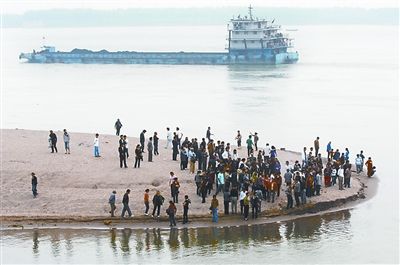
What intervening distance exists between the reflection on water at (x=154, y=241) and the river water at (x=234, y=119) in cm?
3

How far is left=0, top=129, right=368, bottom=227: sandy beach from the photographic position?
25.9 meters

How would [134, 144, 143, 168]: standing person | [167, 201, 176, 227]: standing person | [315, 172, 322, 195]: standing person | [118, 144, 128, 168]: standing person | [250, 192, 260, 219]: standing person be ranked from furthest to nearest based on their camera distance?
[118, 144, 128, 168]: standing person < [134, 144, 143, 168]: standing person < [315, 172, 322, 195]: standing person < [250, 192, 260, 219]: standing person < [167, 201, 176, 227]: standing person

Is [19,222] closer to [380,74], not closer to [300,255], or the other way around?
[300,255]

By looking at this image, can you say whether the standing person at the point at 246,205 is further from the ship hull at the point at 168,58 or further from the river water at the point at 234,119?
the ship hull at the point at 168,58

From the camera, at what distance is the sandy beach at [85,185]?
25891 mm

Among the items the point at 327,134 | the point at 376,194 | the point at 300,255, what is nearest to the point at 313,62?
the point at 327,134

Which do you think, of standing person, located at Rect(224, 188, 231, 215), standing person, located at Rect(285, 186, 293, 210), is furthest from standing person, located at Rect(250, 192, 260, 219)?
standing person, located at Rect(285, 186, 293, 210)

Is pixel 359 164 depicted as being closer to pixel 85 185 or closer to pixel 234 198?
pixel 234 198

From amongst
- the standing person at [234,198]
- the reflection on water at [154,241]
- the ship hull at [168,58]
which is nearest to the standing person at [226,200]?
the standing person at [234,198]

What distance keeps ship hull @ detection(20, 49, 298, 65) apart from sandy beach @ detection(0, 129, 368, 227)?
8508cm

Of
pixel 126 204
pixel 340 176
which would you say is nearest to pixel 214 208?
pixel 126 204

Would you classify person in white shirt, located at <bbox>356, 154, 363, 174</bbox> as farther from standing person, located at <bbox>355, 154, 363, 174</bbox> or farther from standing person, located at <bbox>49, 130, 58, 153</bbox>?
standing person, located at <bbox>49, 130, 58, 153</bbox>

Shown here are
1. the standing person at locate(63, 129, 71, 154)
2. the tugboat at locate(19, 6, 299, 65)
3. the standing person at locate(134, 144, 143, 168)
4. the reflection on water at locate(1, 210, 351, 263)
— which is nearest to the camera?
the reflection on water at locate(1, 210, 351, 263)

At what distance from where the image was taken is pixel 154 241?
76.9 ft
